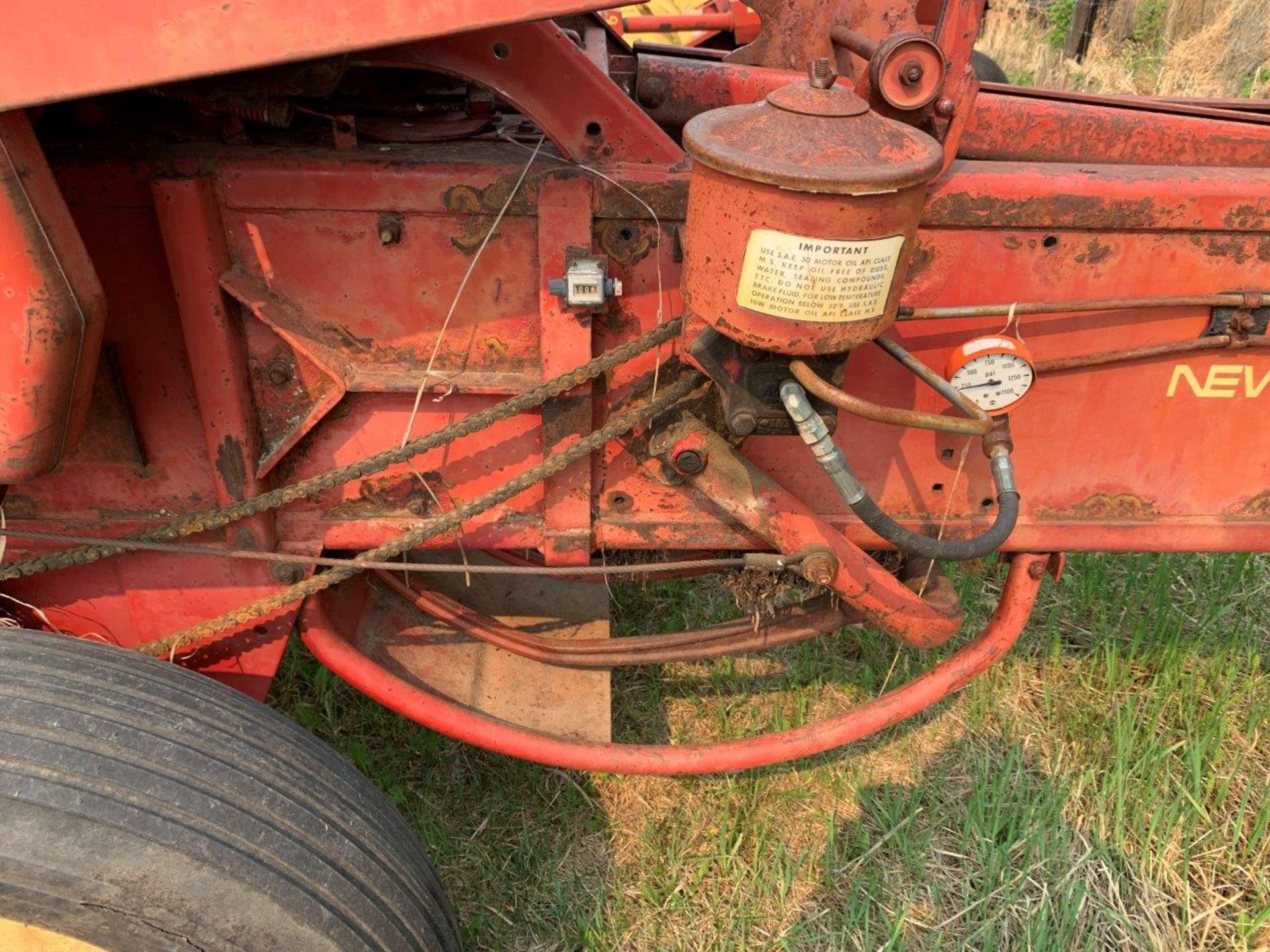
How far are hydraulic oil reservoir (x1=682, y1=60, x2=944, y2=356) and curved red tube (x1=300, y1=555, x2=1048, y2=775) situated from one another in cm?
90

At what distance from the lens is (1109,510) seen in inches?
78.0

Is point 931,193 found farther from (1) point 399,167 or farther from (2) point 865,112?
(1) point 399,167

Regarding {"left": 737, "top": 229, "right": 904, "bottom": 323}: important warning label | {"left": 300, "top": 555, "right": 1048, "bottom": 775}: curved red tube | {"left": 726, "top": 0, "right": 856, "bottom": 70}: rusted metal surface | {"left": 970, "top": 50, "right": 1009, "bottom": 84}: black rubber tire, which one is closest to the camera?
{"left": 737, "top": 229, "right": 904, "bottom": 323}: important warning label

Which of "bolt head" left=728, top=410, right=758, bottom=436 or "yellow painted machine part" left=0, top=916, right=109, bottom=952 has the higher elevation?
"bolt head" left=728, top=410, right=758, bottom=436

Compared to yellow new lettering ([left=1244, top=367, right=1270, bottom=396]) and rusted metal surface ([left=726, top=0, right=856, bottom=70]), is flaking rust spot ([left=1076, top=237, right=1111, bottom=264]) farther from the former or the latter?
rusted metal surface ([left=726, top=0, right=856, bottom=70])

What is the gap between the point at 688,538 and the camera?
1934mm

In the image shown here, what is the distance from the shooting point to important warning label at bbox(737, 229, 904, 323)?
1374mm

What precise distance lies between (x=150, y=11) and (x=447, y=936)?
143 centimetres

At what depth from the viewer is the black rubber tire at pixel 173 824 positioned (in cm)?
135

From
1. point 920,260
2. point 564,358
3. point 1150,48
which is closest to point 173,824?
point 564,358

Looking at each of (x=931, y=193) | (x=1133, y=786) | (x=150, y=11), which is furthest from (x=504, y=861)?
(x=150, y=11)

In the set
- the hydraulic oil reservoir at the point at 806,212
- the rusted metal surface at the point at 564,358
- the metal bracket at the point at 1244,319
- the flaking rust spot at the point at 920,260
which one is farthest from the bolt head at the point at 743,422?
the metal bracket at the point at 1244,319

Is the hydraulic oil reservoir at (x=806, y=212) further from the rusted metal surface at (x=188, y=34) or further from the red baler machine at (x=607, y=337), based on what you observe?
the rusted metal surface at (x=188, y=34)

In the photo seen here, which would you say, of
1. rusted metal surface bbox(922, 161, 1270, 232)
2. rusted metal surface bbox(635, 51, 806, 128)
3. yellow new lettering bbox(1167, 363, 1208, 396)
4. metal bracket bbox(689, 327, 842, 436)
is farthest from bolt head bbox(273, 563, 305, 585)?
yellow new lettering bbox(1167, 363, 1208, 396)
